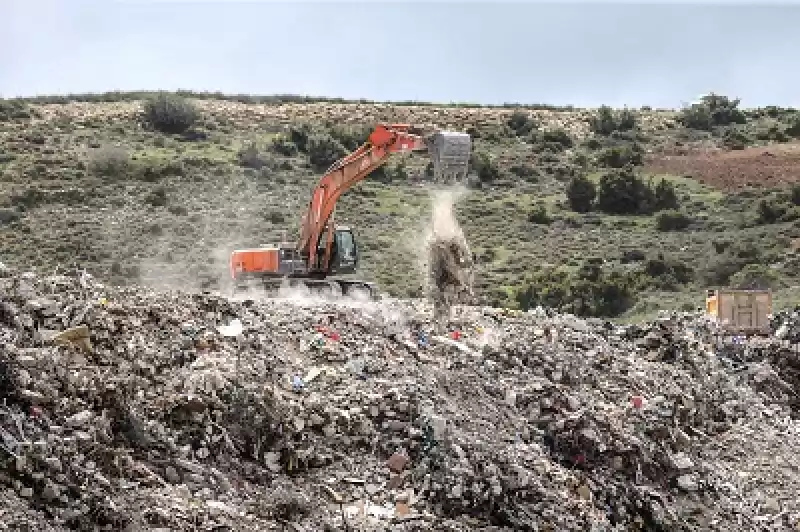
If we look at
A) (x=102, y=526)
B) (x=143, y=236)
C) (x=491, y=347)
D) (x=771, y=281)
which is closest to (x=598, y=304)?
(x=771, y=281)

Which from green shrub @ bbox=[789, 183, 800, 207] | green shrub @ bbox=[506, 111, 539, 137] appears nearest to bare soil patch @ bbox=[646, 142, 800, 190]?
green shrub @ bbox=[789, 183, 800, 207]

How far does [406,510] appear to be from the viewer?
9.96m

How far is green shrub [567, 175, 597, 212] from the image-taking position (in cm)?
4066

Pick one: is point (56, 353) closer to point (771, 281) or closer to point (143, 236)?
point (143, 236)

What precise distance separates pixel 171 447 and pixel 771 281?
2581 centimetres

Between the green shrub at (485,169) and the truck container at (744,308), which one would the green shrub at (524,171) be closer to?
the green shrub at (485,169)

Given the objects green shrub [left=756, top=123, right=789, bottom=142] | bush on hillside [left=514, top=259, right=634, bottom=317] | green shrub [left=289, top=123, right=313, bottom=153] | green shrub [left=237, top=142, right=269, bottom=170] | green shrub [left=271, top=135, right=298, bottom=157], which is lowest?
bush on hillside [left=514, top=259, right=634, bottom=317]

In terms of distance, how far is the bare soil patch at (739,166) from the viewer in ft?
142

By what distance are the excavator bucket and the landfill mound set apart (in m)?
1.80

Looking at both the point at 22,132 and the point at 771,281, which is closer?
the point at 771,281

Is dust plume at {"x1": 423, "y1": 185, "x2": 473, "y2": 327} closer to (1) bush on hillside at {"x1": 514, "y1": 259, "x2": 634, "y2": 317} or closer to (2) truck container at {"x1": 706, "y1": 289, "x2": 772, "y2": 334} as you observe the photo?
(2) truck container at {"x1": 706, "y1": 289, "x2": 772, "y2": 334}

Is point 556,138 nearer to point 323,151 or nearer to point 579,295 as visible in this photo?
point 323,151

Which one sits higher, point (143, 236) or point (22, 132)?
point (22, 132)

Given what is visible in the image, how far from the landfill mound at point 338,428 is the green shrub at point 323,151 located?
87.7 feet
